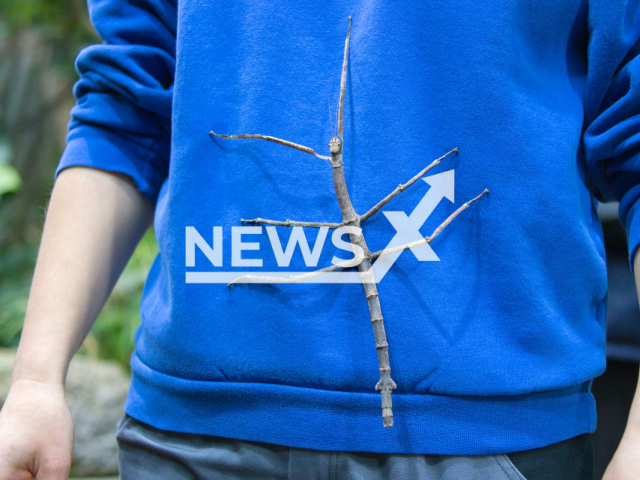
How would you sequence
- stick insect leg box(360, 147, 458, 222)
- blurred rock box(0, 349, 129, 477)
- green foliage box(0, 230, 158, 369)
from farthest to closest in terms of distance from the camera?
green foliage box(0, 230, 158, 369)
blurred rock box(0, 349, 129, 477)
stick insect leg box(360, 147, 458, 222)

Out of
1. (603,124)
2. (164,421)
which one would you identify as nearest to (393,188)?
(603,124)

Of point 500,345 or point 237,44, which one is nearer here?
point 500,345

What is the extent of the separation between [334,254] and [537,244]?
0.30 m

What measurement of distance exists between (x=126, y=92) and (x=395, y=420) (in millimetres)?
729

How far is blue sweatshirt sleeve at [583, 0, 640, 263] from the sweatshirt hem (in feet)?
0.93

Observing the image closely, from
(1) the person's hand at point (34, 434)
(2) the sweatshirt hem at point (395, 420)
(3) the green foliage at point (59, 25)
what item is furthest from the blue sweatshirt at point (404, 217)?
(3) the green foliage at point (59, 25)

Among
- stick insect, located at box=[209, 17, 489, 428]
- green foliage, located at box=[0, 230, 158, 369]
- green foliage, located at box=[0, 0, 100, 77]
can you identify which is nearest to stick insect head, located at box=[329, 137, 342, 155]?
stick insect, located at box=[209, 17, 489, 428]

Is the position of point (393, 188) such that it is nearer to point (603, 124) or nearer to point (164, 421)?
point (603, 124)

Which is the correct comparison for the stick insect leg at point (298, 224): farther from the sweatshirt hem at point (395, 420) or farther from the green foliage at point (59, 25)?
the green foliage at point (59, 25)

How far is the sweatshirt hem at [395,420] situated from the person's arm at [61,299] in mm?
253

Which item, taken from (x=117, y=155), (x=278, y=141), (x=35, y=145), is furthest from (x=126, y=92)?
(x=35, y=145)

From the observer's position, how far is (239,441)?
0.69 m

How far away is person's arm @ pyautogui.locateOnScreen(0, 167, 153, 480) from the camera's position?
69cm

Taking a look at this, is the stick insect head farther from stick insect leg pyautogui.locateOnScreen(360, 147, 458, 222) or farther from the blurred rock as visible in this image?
the blurred rock
